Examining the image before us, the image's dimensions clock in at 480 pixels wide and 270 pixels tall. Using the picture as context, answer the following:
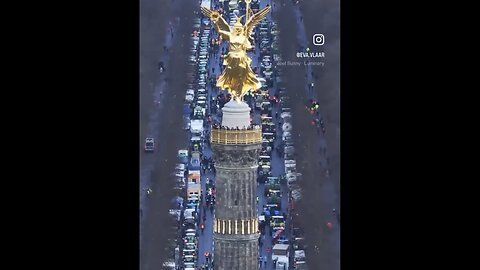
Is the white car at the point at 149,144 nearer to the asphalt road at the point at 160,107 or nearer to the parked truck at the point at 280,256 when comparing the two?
the asphalt road at the point at 160,107

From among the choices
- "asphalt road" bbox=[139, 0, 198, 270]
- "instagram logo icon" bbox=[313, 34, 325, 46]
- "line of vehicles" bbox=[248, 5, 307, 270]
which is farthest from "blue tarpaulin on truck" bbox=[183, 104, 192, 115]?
"instagram logo icon" bbox=[313, 34, 325, 46]

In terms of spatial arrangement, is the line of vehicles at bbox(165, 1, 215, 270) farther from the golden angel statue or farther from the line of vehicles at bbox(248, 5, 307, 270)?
the golden angel statue

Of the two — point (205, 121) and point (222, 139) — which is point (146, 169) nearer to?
point (205, 121)

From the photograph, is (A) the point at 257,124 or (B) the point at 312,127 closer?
(A) the point at 257,124

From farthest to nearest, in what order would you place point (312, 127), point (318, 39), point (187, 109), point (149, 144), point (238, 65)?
point (187, 109) → point (312, 127) → point (149, 144) → point (318, 39) → point (238, 65)

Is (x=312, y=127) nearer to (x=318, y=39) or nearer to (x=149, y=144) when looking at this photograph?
(x=318, y=39)

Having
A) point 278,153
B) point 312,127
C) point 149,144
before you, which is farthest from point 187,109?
point 312,127

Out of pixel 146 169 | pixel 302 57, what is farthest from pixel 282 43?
pixel 146 169
